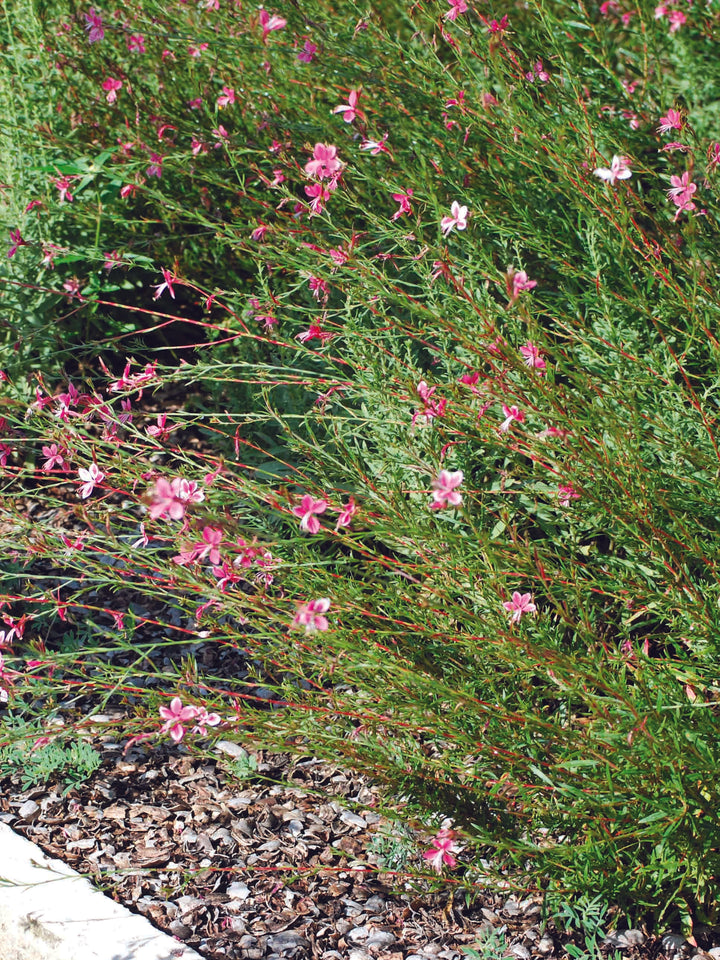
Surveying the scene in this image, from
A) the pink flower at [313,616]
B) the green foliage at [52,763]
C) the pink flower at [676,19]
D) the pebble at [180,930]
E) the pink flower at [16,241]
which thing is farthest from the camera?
the pink flower at [16,241]

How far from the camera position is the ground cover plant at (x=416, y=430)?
192cm

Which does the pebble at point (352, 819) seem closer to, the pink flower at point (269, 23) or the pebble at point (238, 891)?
the pebble at point (238, 891)

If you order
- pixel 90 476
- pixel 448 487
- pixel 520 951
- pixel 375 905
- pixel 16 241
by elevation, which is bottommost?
pixel 375 905

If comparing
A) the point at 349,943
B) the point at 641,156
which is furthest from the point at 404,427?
the point at 641,156

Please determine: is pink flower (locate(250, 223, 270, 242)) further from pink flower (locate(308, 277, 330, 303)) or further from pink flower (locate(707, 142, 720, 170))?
pink flower (locate(707, 142, 720, 170))

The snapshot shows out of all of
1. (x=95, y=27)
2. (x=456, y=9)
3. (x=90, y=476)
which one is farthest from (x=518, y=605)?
(x=95, y=27)

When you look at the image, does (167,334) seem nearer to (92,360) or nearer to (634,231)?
(92,360)

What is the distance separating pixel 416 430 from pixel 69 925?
1.36 metres

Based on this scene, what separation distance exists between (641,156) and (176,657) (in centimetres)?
222

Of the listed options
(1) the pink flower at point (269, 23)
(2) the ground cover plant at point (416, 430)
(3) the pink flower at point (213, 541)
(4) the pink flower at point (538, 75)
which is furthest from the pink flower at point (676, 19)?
(3) the pink flower at point (213, 541)

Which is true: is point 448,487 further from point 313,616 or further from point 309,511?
point 313,616

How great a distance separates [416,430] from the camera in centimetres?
222

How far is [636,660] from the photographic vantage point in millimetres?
2051

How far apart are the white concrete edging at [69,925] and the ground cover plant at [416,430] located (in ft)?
1.31
